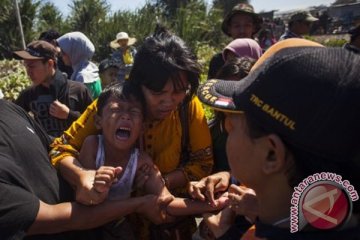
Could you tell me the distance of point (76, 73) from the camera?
4.48 metres

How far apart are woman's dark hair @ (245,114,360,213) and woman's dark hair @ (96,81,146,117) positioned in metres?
0.92

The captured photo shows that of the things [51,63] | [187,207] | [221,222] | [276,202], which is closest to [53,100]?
[51,63]

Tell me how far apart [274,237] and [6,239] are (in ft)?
3.05

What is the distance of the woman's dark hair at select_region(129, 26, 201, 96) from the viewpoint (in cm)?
188

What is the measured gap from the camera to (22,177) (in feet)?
4.89

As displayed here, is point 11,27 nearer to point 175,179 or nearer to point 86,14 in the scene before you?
point 86,14

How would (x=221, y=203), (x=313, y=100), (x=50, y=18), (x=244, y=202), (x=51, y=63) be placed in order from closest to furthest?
1. (x=313, y=100)
2. (x=244, y=202)
3. (x=221, y=203)
4. (x=51, y=63)
5. (x=50, y=18)

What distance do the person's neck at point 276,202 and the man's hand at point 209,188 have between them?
52cm

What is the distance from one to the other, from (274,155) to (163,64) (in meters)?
0.95

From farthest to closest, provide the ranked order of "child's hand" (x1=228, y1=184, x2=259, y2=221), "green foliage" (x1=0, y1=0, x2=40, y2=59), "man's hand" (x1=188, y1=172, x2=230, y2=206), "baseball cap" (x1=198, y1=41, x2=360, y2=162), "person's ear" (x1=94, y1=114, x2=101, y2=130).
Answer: "green foliage" (x1=0, y1=0, x2=40, y2=59) < "person's ear" (x1=94, y1=114, x2=101, y2=130) < "man's hand" (x1=188, y1=172, x2=230, y2=206) < "child's hand" (x1=228, y1=184, x2=259, y2=221) < "baseball cap" (x1=198, y1=41, x2=360, y2=162)

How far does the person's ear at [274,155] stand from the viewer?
102 centimetres

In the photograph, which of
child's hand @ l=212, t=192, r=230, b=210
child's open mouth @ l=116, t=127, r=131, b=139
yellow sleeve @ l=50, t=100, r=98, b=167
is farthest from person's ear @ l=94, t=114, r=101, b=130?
child's hand @ l=212, t=192, r=230, b=210

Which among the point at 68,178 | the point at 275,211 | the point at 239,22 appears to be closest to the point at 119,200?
the point at 68,178

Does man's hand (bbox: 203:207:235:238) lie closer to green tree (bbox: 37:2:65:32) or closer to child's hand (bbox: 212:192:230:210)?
child's hand (bbox: 212:192:230:210)
